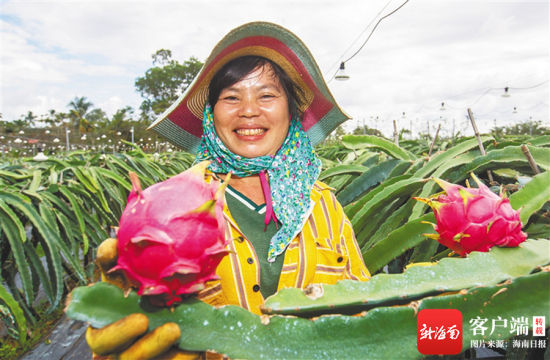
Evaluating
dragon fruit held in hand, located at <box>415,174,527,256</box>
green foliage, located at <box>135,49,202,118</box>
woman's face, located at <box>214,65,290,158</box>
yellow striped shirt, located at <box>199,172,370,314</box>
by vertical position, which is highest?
green foliage, located at <box>135,49,202,118</box>

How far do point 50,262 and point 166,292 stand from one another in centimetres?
180

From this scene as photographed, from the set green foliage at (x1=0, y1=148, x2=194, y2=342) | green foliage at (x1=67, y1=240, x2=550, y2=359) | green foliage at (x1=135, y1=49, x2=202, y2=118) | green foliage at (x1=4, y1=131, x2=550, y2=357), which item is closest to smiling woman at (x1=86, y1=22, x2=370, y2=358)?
green foliage at (x1=4, y1=131, x2=550, y2=357)

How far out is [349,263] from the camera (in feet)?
3.71

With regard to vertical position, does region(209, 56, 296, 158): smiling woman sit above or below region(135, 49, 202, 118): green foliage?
below

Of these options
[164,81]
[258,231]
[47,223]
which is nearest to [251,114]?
[258,231]

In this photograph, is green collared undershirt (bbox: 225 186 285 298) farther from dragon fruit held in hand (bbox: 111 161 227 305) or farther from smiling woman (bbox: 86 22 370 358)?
dragon fruit held in hand (bbox: 111 161 227 305)

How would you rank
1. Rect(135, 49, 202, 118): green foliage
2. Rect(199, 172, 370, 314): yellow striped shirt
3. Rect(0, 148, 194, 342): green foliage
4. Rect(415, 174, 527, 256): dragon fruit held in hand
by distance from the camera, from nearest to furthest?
Rect(415, 174, 527, 256): dragon fruit held in hand, Rect(199, 172, 370, 314): yellow striped shirt, Rect(0, 148, 194, 342): green foliage, Rect(135, 49, 202, 118): green foliage

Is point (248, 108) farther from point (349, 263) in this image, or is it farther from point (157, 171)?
point (157, 171)

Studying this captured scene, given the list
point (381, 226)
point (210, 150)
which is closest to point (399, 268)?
point (381, 226)

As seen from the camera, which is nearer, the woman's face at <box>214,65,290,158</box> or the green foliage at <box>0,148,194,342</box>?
the woman's face at <box>214,65,290,158</box>

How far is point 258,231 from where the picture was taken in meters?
1.08

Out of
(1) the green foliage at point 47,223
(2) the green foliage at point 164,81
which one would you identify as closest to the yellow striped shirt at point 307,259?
(1) the green foliage at point 47,223

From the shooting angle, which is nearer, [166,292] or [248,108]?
[166,292]

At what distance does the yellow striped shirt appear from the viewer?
984 millimetres
